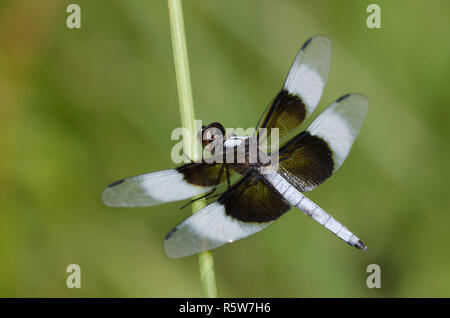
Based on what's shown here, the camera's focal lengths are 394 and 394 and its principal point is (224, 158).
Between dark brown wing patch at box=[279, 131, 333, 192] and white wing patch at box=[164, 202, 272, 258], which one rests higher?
dark brown wing patch at box=[279, 131, 333, 192]

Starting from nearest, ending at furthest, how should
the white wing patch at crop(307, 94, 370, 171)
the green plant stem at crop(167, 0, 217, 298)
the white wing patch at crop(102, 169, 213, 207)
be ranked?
1. the green plant stem at crop(167, 0, 217, 298)
2. the white wing patch at crop(102, 169, 213, 207)
3. the white wing patch at crop(307, 94, 370, 171)

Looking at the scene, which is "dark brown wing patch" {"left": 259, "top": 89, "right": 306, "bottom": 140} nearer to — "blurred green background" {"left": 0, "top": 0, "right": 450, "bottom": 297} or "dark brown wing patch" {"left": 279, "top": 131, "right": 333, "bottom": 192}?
"dark brown wing patch" {"left": 279, "top": 131, "right": 333, "bottom": 192}

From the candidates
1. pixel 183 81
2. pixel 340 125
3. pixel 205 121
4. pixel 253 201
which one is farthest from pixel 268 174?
pixel 205 121

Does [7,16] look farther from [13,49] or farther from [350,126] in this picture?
[350,126]

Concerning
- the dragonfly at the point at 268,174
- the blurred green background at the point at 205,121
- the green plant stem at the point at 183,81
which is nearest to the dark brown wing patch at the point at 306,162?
the dragonfly at the point at 268,174

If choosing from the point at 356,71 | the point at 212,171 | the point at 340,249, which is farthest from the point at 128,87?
the point at 340,249

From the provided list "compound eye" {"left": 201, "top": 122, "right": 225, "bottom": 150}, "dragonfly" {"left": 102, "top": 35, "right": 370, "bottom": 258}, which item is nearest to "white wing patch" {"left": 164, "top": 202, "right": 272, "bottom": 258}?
"dragonfly" {"left": 102, "top": 35, "right": 370, "bottom": 258}

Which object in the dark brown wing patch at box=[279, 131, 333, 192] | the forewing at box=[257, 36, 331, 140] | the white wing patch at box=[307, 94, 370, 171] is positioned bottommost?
the dark brown wing patch at box=[279, 131, 333, 192]
